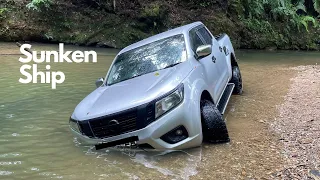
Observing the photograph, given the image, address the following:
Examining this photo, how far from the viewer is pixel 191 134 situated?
4.48 metres

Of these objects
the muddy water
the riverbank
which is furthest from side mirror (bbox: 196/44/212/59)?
the riverbank

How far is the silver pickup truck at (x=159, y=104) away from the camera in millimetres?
4340

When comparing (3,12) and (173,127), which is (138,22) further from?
(173,127)

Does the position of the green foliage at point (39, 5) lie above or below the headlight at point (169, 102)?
above

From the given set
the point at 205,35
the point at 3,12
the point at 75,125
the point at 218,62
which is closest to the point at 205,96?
the point at 218,62

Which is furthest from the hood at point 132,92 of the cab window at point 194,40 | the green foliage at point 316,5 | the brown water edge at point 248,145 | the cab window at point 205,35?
the green foliage at point 316,5

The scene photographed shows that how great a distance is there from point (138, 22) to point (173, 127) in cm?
1630

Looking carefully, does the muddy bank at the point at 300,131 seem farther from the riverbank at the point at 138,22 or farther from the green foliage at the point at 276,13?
the green foliage at the point at 276,13

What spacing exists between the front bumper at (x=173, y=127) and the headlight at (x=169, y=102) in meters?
0.05

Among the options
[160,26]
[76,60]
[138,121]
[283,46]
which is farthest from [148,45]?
[283,46]

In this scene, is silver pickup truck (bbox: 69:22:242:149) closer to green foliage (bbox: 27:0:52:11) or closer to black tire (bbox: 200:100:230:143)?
black tire (bbox: 200:100:230:143)

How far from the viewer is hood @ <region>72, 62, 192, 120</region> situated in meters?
4.44

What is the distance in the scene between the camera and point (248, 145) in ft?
15.7

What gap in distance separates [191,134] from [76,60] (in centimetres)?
1055
